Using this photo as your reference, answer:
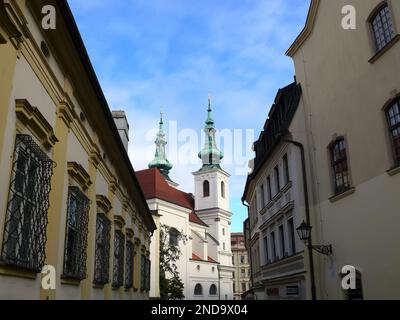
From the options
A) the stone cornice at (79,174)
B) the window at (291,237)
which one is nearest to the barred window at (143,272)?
the window at (291,237)

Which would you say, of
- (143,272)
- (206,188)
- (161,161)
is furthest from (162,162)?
(143,272)

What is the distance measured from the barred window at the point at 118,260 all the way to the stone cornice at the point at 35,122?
276 inches

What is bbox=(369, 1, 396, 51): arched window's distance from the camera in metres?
11.2

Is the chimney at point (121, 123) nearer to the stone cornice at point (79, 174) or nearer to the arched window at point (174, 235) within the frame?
the stone cornice at point (79, 174)

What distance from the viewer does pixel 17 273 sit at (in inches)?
239

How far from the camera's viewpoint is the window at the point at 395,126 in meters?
10.7

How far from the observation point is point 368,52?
11969mm

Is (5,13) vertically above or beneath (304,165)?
beneath

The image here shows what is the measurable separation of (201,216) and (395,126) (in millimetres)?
67617
